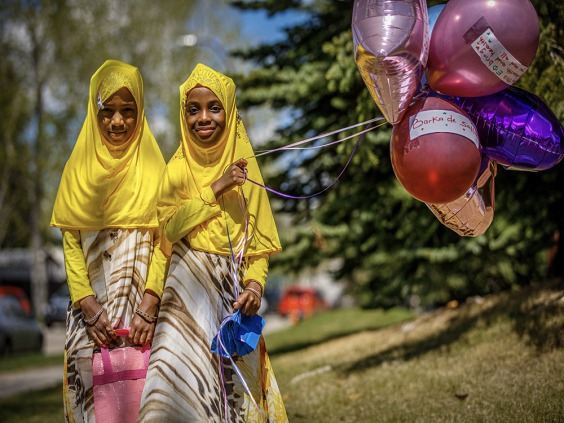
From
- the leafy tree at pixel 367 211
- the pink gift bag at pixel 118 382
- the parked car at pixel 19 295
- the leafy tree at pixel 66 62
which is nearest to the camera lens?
the pink gift bag at pixel 118 382

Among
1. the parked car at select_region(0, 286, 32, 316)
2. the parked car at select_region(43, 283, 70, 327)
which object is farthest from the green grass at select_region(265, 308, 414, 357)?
the parked car at select_region(43, 283, 70, 327)

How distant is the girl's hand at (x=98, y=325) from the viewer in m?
3.79

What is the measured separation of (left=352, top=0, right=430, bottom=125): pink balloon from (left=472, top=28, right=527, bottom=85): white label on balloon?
0.30 metres

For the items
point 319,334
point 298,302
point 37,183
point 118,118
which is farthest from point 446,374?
point 37,183

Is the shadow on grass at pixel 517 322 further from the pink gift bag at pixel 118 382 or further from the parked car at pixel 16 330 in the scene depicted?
the parked car at pixel 16 330

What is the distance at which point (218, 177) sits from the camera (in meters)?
3.83

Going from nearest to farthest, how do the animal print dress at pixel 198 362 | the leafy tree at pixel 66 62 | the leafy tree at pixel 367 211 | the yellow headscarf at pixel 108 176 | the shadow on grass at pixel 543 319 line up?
Answer: the animal print dress at pixel 198 362 → the yellow headscarf at pixel 108 176 → the shadow on grass at pixel 543 319 → the leafy tree at pixel 367 211 → the leafy tree at pixel 66 62

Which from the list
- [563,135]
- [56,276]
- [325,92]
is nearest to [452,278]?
[325,92]

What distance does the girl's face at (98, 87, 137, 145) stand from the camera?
4059 millimetres

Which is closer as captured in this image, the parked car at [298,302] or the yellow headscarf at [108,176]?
the yellow headscarf at [108,176]

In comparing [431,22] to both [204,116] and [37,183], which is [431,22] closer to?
[204,116]

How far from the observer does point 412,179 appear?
393 centimetres

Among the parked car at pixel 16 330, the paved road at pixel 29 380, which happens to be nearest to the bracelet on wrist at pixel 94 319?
the paved road at pixel 29 380

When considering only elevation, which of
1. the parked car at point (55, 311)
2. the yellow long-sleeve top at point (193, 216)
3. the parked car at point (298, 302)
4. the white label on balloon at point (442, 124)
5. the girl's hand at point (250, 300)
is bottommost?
the parked car at point (298, 302)
